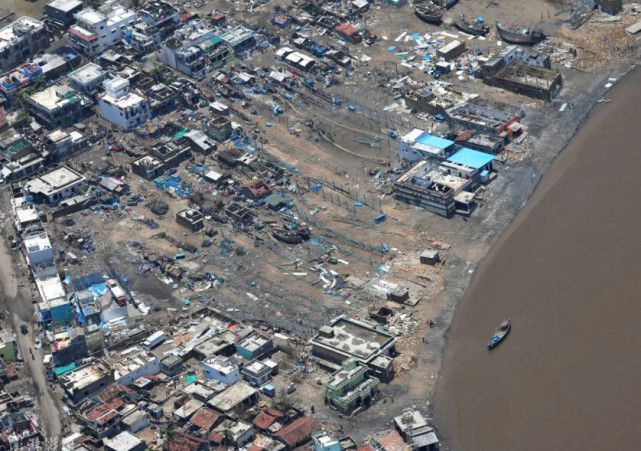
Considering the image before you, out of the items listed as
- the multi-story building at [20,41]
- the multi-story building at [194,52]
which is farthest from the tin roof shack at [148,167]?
the multi-story building at [20,41]

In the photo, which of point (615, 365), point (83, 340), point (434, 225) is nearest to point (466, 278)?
point (434, 225)

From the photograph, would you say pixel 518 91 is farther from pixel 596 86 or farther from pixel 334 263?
pixel 334 263

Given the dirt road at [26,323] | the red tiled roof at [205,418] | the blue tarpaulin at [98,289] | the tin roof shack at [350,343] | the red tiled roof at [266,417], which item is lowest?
the dirt road at [26,323]

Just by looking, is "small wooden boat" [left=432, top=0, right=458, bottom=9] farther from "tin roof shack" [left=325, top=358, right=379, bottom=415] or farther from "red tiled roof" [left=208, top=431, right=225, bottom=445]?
"red tiled roof" [left=208, top=431, right=225, bottom=445]

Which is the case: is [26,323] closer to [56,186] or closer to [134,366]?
[134,366]

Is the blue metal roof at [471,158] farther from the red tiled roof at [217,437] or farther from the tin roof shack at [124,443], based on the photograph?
the tin roof shack at [124,443]

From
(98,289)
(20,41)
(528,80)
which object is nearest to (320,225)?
(98,289)

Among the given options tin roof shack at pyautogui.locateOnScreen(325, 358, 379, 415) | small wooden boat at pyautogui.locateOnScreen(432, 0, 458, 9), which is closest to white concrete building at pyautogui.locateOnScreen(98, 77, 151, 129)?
small wooden boat at pyautogui.locateOnScreen(432, 0, 458, 9)
